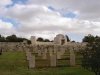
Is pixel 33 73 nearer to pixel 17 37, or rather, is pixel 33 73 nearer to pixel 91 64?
pixel 91 64

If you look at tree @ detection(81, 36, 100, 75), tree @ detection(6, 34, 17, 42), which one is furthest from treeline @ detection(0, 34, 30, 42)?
tree @ detection(81, 36, 100, 75)

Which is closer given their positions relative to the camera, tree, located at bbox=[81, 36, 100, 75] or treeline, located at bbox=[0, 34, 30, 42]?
tree, located at bbox=[81, 36, 100, 75]

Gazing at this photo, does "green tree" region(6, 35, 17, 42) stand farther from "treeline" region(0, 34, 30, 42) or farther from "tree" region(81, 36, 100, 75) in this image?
"tree" region(81, 36, 100, 75)

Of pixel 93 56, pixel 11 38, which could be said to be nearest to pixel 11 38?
pixel 11 38

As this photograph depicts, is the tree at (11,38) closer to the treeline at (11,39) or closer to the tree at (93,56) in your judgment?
the treeline at (11,39)

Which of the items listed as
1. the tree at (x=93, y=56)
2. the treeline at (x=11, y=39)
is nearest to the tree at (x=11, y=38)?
the treeline at (x=11, y=39)

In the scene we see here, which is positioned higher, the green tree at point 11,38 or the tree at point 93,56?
the green tree at point 11,38

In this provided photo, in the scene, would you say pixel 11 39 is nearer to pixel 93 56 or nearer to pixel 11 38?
pixel 11 38

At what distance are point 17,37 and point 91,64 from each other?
109 metres

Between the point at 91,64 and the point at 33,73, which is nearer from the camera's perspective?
the point at 91,64

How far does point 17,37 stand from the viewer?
5037 inches

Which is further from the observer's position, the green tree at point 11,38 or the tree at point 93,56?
the green tree at point 11,38

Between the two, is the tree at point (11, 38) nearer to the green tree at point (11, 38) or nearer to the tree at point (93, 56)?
the green tree at point (11, 38)

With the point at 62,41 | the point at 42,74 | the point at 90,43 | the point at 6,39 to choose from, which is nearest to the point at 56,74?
the point at 42,74
